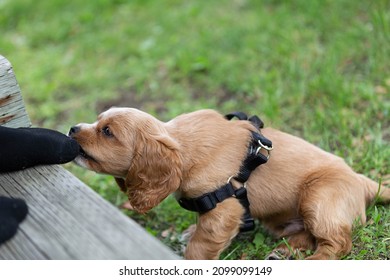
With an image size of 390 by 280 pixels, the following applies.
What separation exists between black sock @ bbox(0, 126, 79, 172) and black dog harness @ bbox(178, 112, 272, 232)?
0.79 meters

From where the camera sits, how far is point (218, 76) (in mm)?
5727

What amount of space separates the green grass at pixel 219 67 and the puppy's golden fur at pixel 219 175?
0.24 metres

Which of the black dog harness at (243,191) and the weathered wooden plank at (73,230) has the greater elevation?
the weathered wooden plank at (73,230)

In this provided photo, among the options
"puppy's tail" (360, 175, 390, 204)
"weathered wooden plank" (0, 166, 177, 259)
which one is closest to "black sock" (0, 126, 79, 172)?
"weathered wooden plank" (0, 166, 177, 259)

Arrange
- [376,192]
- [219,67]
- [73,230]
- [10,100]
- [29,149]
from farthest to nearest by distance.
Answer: [219,67]
[376,192]
[10,100]
[29,149]
[73,230]

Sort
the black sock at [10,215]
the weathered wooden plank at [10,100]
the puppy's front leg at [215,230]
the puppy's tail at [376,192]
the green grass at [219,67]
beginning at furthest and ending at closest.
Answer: the green grass at [219,67]
the puppy's tail at [376,192]
the puppy's front leg at [215,230]
the weathered wooden plank at [10,100]
the black sock at [10,215]

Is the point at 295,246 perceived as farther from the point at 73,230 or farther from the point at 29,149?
the point at 29,149

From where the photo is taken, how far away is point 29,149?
272 cm

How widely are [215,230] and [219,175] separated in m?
0.32

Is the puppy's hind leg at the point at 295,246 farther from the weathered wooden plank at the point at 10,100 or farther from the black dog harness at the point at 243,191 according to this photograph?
the weathered wooden plank at the point at 10,100

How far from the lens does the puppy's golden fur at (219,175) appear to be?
10.1ft

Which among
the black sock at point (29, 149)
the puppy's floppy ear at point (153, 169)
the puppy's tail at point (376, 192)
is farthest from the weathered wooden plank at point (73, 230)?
the puppy's tail at point (376, 192)

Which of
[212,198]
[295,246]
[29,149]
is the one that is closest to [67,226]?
[29,149]

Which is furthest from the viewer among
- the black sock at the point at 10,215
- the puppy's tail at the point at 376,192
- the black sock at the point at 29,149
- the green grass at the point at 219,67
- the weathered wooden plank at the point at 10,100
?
the green grass at the point at 219,67
